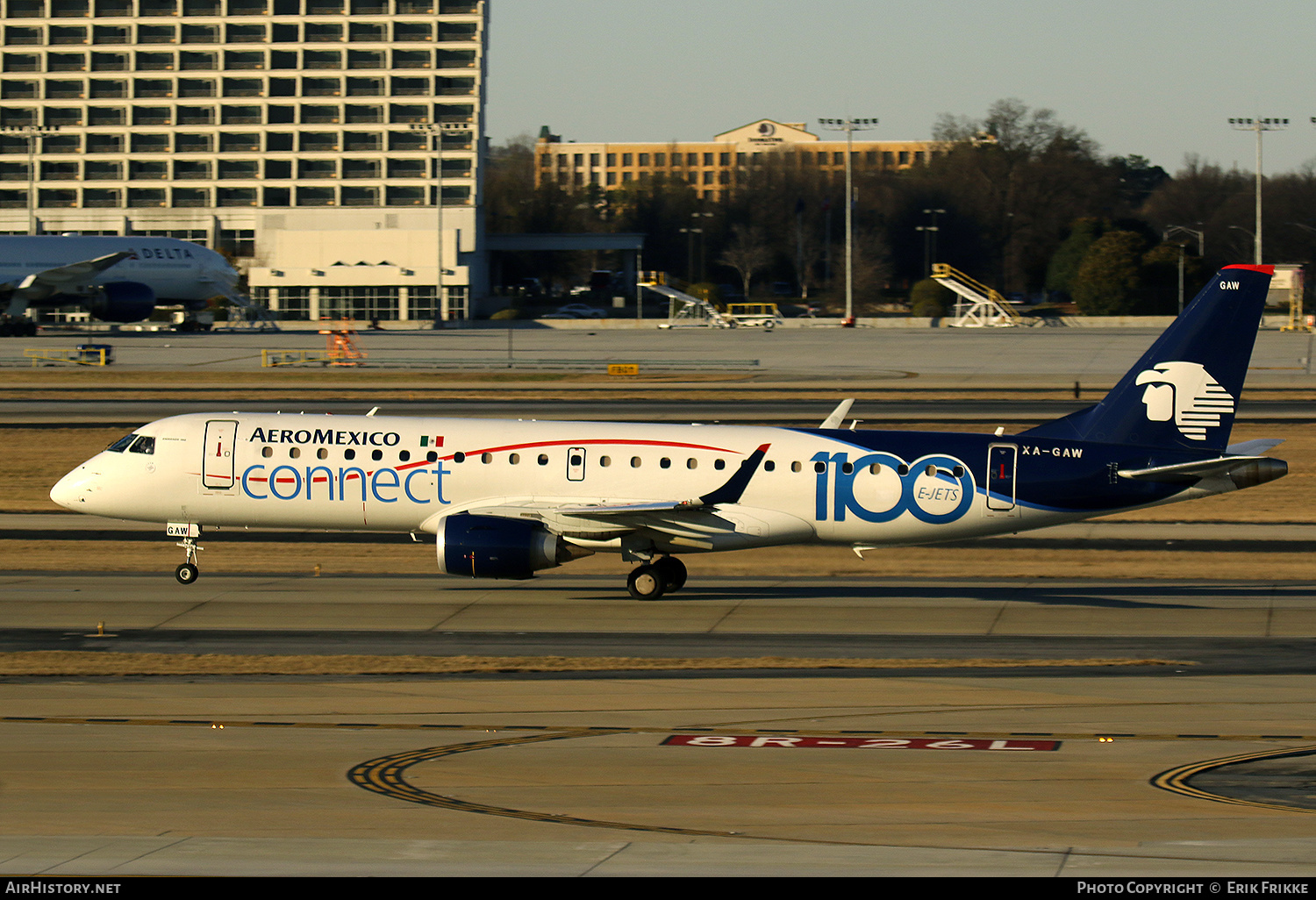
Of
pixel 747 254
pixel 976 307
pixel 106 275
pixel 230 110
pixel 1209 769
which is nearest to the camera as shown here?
pixel 1209 769

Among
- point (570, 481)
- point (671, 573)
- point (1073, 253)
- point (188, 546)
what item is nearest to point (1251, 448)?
point (671, 573)

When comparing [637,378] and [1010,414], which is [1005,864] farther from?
[637,378]

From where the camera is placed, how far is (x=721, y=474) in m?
30.8

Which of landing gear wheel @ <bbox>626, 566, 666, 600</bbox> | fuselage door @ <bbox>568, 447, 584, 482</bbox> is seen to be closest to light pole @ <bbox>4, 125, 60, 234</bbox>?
fuselage door @ <bbox>568, 447, 584, 482</bbox>

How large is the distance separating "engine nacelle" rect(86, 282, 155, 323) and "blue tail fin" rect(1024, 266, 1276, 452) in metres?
104

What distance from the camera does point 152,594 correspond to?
31.1 metres

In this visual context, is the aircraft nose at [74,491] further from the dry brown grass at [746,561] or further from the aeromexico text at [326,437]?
the aeromexico text at [326,437]

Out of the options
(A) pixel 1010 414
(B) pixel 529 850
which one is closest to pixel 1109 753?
(B) pixel 529 850

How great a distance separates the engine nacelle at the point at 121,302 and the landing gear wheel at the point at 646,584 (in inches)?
3870

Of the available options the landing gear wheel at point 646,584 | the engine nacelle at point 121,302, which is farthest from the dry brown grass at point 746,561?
the engine nacelle at point 121,302

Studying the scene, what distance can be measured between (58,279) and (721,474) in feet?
313

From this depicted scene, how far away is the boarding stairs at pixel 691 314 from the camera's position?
452ft

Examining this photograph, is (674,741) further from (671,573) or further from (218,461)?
(218,461)

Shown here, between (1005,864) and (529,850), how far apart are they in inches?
178
